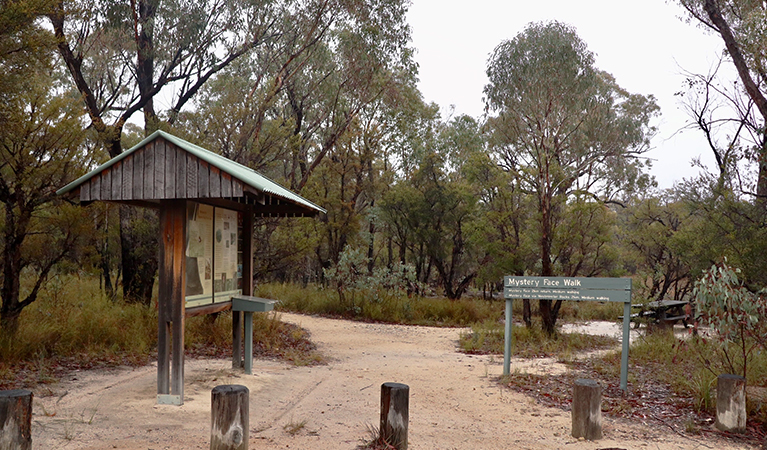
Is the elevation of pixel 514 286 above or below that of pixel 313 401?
above

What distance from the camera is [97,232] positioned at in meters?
9.12

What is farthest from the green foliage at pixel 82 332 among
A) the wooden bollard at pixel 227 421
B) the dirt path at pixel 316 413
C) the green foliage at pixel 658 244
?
the green foliage at pixel 658 244

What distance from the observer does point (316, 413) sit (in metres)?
5.69

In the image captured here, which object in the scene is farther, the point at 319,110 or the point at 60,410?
the point at 319,110

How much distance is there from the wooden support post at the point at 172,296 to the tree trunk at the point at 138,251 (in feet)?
18.1

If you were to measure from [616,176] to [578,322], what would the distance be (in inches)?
567

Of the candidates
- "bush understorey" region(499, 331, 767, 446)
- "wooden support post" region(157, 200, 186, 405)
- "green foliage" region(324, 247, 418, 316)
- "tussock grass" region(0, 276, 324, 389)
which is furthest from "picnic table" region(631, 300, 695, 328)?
"wooden support post" region(157, 200, 186, 405)

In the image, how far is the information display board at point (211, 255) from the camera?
242 inches

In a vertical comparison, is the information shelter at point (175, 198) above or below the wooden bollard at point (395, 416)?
above

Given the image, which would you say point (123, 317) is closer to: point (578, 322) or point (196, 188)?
point (196, 188)

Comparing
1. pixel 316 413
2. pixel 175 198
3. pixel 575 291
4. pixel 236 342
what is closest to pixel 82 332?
pixel 236 342

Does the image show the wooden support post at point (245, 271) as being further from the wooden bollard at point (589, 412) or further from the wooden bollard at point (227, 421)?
the wooden bollard at point (589, 412)

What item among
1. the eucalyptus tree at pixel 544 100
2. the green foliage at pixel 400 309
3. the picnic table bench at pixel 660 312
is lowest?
the green foliage at pixel 400 309

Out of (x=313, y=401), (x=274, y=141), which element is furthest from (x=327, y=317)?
(x=313, y=401)
